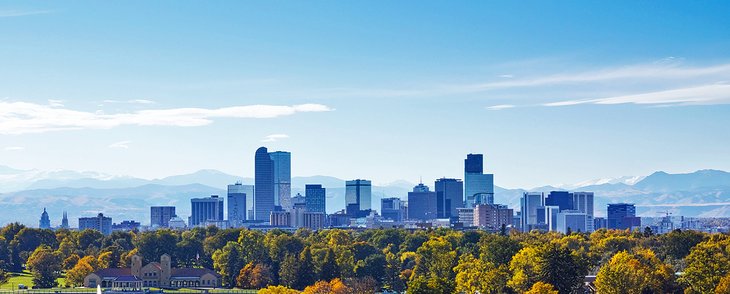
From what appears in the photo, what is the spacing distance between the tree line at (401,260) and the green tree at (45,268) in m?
0.10

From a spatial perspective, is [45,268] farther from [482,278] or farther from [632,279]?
[632,279]

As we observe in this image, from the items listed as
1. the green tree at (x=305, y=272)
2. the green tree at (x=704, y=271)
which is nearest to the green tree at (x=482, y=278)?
the green tree at (x=704, y=271)

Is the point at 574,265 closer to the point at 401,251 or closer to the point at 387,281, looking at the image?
the point at 387,281

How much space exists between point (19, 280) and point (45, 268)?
7.18 m

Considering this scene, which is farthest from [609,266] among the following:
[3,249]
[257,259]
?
[3,249]

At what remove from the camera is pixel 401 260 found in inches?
5034

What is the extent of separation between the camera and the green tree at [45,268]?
116 metres

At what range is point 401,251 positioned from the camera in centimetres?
13825

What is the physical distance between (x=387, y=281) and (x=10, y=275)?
135ft

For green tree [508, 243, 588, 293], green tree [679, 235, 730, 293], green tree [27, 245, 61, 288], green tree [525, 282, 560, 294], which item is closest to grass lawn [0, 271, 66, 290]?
green tree [27, 245, 61, 288]

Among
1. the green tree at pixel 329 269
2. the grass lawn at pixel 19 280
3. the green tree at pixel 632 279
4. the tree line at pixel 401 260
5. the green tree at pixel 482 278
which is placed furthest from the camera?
the grass lawn at pixel 19 280

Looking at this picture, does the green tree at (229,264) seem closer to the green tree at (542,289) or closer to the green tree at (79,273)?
the green tree at (79,273)

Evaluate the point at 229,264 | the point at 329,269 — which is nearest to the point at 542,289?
the point at 329,269

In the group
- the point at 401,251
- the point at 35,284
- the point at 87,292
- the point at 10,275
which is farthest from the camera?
the point at 401,251
